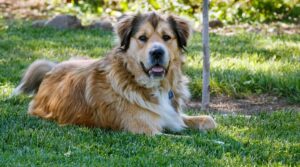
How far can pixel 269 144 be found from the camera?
657 centimetres

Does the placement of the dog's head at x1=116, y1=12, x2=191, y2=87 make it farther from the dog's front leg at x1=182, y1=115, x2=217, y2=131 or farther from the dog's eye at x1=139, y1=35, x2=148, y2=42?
the dog's front leg at x1=182, y1=115, x2=217, y2=131

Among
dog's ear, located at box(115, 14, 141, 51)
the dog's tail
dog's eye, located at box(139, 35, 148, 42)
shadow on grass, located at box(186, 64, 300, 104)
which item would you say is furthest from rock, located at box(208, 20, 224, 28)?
dog's eye, located at box(139, 35, 148, 42)

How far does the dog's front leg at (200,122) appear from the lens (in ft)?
24.3

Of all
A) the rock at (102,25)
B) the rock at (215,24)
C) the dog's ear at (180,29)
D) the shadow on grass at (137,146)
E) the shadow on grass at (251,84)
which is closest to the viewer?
the shadow on grass at (137,146)

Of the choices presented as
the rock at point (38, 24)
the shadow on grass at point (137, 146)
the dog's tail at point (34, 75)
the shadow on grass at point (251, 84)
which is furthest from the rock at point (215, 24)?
the shadow on grass at point (137, 146)

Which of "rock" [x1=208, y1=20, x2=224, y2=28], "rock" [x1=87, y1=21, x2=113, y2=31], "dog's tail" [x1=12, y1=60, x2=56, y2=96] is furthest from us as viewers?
"rock" [x1=208, y1=20, x2=224, y2=28]

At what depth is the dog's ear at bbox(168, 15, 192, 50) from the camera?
7.37m

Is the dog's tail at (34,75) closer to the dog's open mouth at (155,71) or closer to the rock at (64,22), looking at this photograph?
the dog's open mouth at (155,71)

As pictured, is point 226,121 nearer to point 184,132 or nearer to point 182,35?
point 184,132

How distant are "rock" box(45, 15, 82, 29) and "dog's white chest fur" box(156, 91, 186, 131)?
7.18m

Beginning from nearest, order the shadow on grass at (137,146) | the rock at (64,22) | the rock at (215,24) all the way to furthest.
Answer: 1. the shadow on grass at (137,146)
2. the rock at (64,22)
3. the rock at (215,24)

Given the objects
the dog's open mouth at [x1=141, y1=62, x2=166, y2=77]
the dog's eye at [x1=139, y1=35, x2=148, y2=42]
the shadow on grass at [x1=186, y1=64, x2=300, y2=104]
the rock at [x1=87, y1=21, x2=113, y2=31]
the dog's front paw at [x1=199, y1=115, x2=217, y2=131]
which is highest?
the dog's eye at [x1=139, y1=35, x2=148, y2=42]

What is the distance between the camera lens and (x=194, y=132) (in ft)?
24.3

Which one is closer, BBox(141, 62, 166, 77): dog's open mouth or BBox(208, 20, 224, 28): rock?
BBox(141, 62, 166, 77): dog's open mouth
